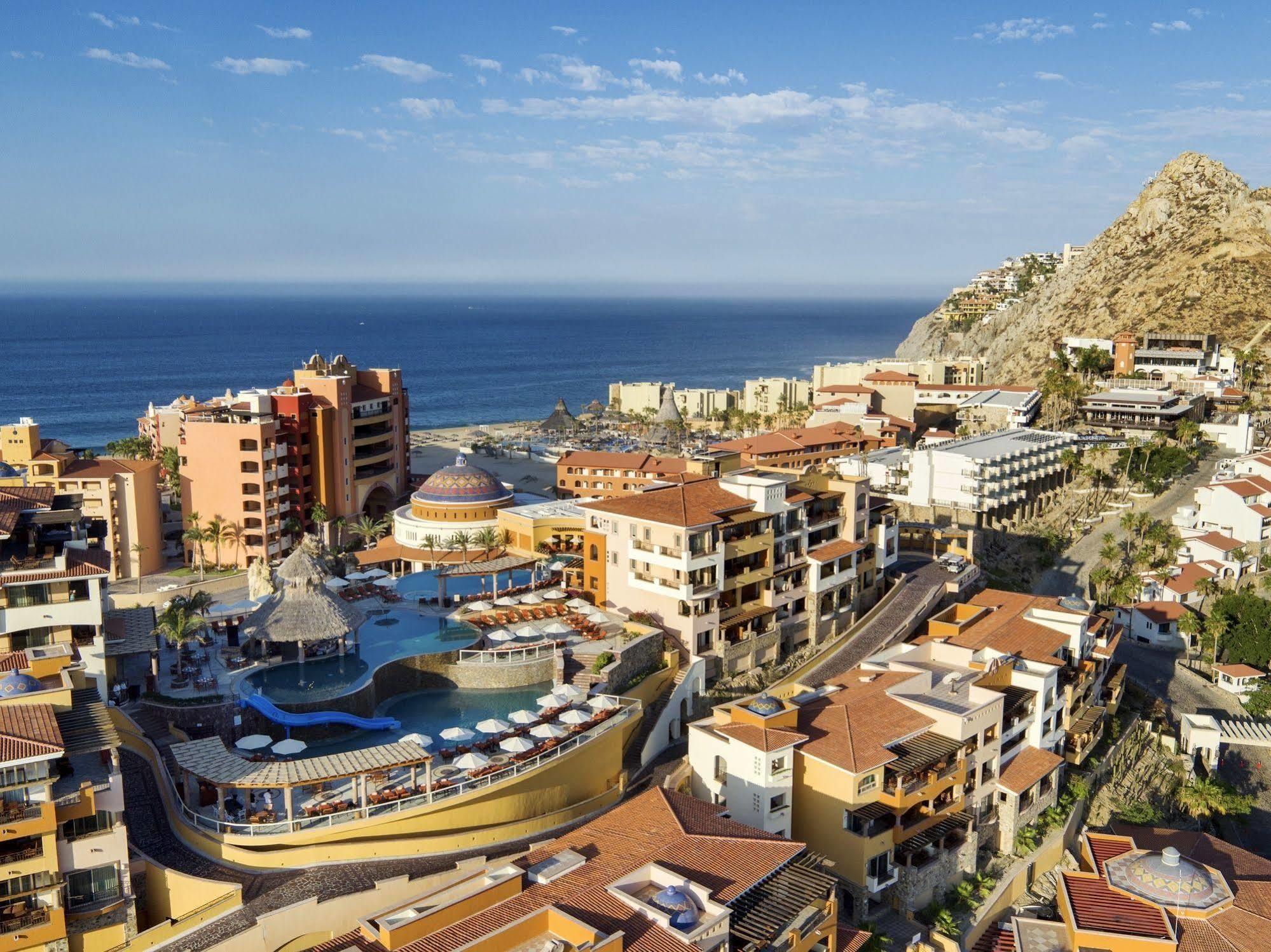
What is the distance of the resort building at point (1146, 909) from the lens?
31.5 meters

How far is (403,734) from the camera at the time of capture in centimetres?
4128

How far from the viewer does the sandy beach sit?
360ft

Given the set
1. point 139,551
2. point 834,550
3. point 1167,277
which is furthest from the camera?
point 1167,277

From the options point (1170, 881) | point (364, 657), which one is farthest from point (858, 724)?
point (364, 657)

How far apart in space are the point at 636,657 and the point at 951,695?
13.3 metres

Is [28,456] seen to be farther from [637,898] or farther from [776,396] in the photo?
[776,396]

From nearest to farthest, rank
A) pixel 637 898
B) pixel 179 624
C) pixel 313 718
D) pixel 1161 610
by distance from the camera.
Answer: pixel 637 898
pixel 313 718
pixel 179 624
pixel 1161 610

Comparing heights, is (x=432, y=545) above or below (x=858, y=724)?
above

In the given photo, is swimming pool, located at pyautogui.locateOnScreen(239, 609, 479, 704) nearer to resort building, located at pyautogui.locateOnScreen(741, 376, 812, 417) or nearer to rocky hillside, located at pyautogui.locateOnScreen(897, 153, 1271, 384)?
resort building, located at pyautogui.locateOnScreen(741, 376, 812, 417)

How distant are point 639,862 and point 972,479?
190 ft

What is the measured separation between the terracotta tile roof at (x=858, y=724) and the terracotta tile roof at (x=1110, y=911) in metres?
7.00

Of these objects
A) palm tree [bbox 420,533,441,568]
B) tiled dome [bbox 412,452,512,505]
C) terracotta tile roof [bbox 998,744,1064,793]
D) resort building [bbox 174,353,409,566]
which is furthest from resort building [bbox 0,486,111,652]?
terracotta tile roof [bbox 998,744,1064,793]

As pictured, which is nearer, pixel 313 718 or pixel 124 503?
pixel 313 718

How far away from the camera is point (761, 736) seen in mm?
36750
